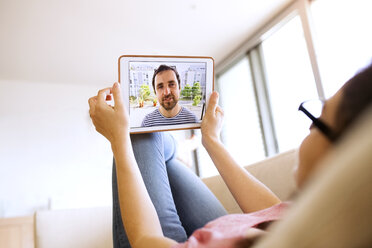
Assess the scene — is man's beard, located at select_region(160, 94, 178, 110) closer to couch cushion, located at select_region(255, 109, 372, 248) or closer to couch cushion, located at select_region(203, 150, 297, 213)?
couch cushion, located at select_region(203, 150, 297, 213)

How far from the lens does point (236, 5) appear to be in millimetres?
2611

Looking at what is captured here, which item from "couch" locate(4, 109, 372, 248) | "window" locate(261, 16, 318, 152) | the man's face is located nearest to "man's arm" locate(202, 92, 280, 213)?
the man's face

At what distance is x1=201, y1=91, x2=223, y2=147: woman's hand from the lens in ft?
2.60

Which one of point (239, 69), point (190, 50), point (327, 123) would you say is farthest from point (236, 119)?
point (327, 123)

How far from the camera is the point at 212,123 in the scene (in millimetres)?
824

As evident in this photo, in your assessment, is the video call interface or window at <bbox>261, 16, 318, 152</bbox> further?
window at <bbox>261, 16, 318, 152</bbox>

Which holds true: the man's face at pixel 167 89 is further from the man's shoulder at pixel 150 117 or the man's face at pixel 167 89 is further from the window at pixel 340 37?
the window at pixel 340 37

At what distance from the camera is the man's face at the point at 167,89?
820 millimetres

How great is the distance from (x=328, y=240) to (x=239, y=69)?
3429 mm

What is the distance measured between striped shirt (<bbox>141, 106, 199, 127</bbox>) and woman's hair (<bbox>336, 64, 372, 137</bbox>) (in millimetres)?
Answer: 621

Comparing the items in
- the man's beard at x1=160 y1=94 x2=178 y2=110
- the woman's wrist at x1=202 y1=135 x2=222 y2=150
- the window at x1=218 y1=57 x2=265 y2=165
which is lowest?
the woman's wrist at x1=202 y1=135 x2=222 y2=150

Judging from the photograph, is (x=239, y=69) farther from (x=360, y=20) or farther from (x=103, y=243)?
(x=103, y=243)

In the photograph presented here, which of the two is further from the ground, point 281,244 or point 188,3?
point 188,3

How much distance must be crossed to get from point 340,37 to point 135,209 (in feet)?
7.64
